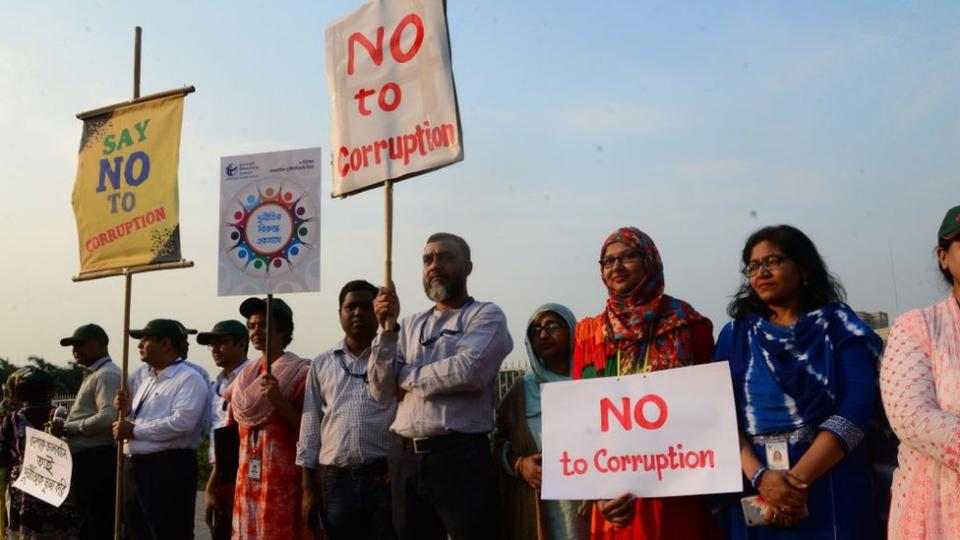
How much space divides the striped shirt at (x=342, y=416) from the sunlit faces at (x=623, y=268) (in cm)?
162

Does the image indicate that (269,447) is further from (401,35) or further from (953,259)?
(953,259)

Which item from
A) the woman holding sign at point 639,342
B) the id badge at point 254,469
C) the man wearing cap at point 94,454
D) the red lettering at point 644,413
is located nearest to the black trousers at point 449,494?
the woman holding sign at point 639,342

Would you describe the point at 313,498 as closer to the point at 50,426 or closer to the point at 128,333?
the point at 128,333

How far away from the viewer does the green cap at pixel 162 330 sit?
23.4 ft

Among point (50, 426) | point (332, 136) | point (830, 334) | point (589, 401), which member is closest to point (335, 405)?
point (332, 136)

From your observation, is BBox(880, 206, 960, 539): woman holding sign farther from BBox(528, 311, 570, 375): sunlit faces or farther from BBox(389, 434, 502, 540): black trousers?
BBox(389, 434, 502, 540): black trousers

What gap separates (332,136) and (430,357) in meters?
1.39

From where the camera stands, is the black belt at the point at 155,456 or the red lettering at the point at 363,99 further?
the black belt at the point at 155,456

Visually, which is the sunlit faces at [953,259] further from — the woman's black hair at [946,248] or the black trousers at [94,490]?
the black trousers at [94,490]

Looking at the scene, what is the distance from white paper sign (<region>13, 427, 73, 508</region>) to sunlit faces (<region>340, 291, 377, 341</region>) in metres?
2.87

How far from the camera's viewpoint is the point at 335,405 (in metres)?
5.27

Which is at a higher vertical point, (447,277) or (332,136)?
(332,136)

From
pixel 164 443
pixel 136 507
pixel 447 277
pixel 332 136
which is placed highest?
pixel 332 136

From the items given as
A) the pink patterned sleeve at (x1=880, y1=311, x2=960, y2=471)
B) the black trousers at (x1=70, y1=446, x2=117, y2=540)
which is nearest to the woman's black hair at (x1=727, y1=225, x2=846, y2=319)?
the pink patterned sleeve at (x1=880, y1=311, x2=960, y2=471)
